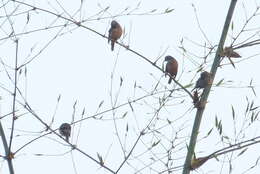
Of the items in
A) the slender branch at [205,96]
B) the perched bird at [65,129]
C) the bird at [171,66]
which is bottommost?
the slender branch at [205,96]

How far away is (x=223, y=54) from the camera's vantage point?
2.87 m

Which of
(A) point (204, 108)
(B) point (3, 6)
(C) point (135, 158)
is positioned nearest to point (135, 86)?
(C) point (135, 158)

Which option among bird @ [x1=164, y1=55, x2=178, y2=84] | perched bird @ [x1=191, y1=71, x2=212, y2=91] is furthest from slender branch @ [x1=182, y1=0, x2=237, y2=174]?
bird @ [x1=164, y1=55, x2=178, y2=84]

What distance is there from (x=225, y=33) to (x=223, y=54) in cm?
11

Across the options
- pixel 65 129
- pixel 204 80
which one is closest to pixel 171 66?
pixel 65 129

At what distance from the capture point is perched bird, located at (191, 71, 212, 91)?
2889 mm

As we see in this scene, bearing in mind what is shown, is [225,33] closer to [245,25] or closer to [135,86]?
[245,25]

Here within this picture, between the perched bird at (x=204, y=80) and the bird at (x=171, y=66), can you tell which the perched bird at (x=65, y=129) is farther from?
the bird at (x=171, y=66)

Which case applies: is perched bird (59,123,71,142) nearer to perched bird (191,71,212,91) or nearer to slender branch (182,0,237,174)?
perched bird (191,71,212,91)

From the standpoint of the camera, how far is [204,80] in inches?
119

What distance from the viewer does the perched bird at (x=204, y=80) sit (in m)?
2.89

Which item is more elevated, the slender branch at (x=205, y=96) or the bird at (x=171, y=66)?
the bird at (x=171, y=66)

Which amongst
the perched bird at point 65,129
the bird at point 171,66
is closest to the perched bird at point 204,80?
the perched bird at point 65,129

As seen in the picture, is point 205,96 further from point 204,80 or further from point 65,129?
point 65,129
